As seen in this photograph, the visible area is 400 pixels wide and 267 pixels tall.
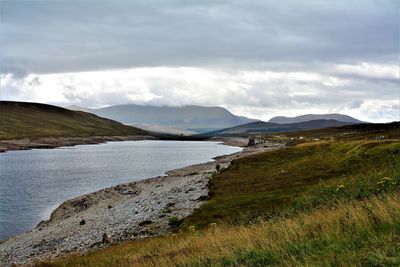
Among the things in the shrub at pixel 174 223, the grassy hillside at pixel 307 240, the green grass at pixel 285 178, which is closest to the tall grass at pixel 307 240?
the grassy hillside at pixel 307 240

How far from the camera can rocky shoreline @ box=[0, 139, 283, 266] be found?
112 feet

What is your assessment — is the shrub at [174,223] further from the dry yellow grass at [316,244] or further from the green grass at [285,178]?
the dry yellow grass at [316,244]

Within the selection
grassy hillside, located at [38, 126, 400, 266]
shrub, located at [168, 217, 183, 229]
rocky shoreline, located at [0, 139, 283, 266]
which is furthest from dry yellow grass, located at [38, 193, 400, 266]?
rocky shoreline, located at [0, 139, 283, 266]

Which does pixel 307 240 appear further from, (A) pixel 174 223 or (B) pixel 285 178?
(B) pixel 285 178

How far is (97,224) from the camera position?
4225 cm

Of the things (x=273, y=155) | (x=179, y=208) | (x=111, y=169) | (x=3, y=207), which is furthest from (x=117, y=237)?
(x=111, y=169)

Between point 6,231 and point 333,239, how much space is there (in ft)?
132

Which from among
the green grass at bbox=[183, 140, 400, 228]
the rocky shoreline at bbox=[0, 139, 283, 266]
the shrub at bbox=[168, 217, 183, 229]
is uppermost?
the green grass at bbox=[183, 140, 400, 228]

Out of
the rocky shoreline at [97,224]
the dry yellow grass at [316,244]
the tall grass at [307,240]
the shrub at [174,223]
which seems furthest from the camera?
the shrub at [174,223]

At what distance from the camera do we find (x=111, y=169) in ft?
382

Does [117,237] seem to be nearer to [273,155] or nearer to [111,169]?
[273,155]

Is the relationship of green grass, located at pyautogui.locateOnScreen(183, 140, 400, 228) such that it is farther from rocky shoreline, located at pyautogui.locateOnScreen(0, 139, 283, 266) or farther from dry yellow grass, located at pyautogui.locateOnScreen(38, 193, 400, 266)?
dry yellow grass, located at pyautogui.locateOnScreen(38, 193, 400, 266)

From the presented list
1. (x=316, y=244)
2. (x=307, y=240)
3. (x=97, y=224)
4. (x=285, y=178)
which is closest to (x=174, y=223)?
(x=97, y=224)

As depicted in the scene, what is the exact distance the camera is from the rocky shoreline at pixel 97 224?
34.2 m
